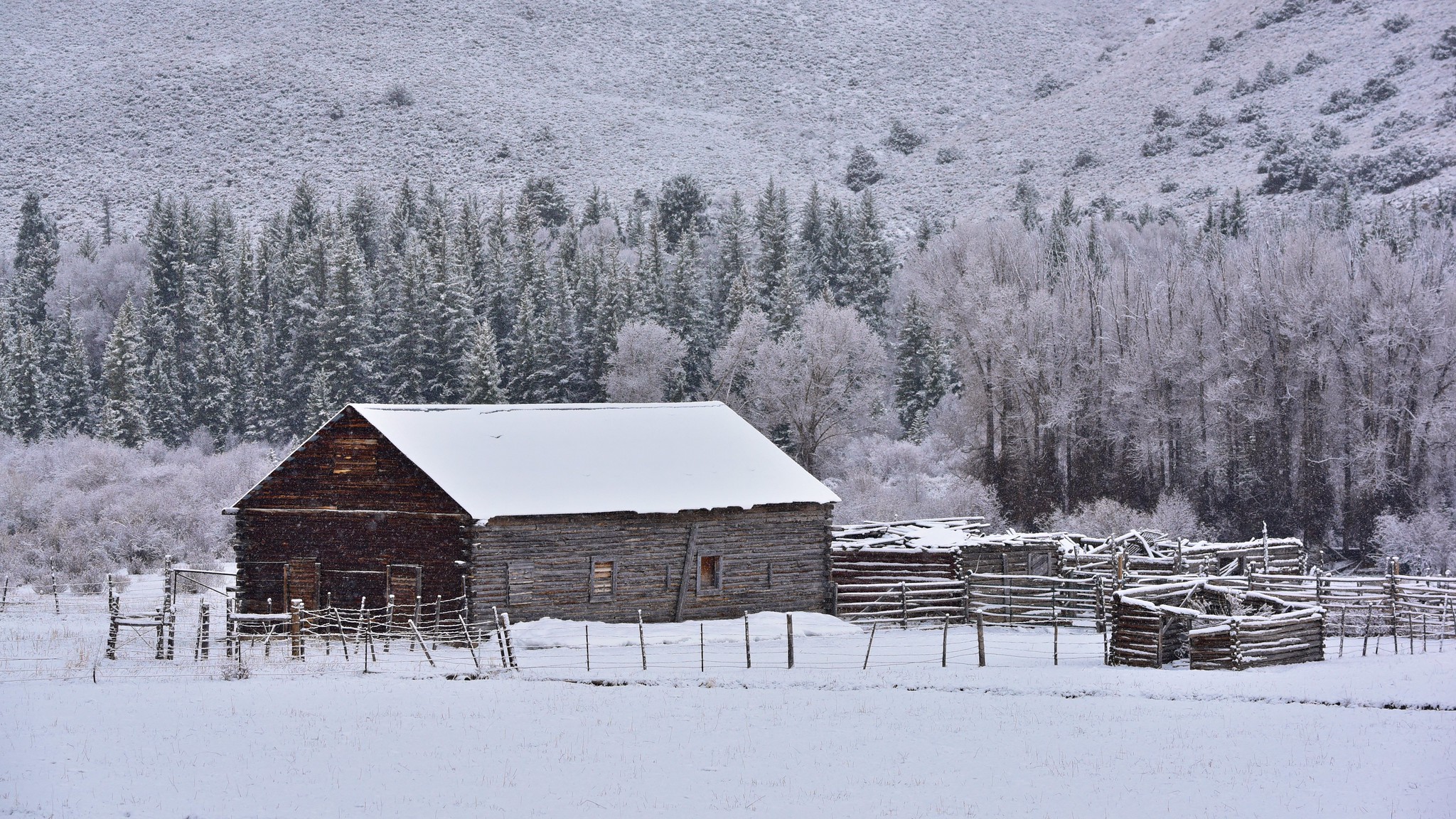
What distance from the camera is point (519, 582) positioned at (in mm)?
30562

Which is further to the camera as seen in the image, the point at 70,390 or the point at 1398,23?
the point at 1398,23

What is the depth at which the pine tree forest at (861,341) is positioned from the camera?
178 feet

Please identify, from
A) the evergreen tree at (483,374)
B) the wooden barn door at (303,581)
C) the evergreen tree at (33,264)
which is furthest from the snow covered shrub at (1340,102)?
the wooden barn door at (303,581)

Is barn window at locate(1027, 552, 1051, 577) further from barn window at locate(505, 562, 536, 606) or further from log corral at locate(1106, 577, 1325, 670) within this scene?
barn window at locate(505, 562, 536, 606)

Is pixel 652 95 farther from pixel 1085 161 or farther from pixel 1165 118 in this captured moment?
pixel 1165 118

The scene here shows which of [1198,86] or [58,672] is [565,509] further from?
[1198,86]

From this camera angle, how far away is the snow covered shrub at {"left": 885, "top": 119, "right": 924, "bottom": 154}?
158 meters

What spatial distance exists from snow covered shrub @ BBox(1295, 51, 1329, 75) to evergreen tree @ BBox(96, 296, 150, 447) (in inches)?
3983

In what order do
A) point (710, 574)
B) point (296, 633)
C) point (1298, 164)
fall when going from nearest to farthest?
point (296, 633)
point (710, 574)
point (1298, 164)

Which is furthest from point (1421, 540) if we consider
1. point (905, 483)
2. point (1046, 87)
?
point (1046, 87)

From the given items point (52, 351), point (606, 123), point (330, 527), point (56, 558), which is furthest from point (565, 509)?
point (606, 123)

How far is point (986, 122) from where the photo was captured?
525 ft

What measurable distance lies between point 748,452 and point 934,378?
4156cm

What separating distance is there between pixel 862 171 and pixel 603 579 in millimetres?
122540
